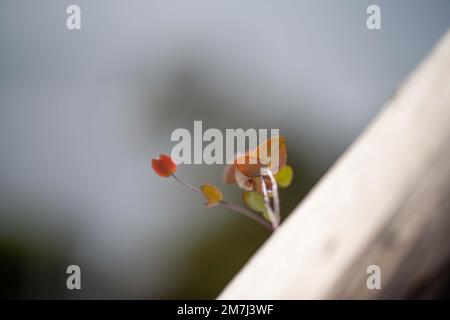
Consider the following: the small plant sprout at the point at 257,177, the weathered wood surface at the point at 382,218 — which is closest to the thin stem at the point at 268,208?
the small plant sprout at the point at 257,177

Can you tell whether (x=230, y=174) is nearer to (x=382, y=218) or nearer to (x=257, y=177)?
(x=257, y=177)

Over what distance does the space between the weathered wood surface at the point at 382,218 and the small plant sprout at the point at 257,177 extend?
0.42ft

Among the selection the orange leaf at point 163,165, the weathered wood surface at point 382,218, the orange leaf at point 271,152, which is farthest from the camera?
the orange leaf at point 163,165

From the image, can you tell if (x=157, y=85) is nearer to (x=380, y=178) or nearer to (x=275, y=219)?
(x=275, y=219)

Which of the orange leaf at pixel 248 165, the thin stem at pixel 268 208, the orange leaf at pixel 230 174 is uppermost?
the orange leaf at pixel 248 165

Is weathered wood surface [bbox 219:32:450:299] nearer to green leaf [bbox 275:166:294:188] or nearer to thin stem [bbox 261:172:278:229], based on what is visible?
thin stem [bbox 261:172:278:229]

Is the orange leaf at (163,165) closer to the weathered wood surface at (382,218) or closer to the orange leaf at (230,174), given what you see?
the orange leaf at (230,174)

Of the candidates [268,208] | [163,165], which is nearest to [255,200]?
[268,208]

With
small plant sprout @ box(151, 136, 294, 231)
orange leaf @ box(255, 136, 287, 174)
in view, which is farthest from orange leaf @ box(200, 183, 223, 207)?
orange leaf @ box(255, 136, 287, 174)

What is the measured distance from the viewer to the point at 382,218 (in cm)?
25

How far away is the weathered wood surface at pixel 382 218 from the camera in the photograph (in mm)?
245

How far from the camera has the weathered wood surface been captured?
24 cm

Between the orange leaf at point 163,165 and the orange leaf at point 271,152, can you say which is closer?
the orange leaf at point 271,152
